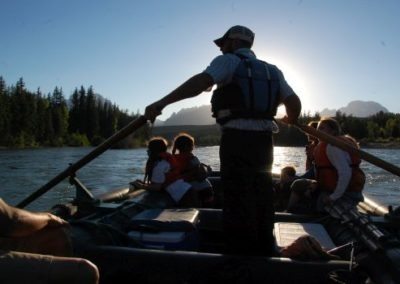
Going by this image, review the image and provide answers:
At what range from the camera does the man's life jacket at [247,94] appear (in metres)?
3.38

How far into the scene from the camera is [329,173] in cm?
541

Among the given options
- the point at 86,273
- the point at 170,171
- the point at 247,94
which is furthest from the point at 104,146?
the point at 86,273

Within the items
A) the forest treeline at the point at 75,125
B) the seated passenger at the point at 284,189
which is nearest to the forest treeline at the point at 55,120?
the forest treeline at the point at 75,125

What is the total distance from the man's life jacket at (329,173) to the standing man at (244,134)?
6.45 feet

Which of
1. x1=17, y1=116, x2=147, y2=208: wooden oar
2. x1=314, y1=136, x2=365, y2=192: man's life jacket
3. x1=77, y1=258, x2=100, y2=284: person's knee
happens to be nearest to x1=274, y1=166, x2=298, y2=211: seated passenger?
x1=314, y1=136, x2=365, y2=192: man's life jacket

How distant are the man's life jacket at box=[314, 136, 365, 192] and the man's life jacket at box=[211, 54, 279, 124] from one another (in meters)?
2.05

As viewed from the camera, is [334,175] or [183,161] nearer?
[334,175]

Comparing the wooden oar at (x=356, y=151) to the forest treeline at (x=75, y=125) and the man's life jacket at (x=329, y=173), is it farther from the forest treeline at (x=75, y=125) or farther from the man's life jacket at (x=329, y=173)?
the forest treeline at (x=75, y=125)

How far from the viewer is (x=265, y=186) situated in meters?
3.53

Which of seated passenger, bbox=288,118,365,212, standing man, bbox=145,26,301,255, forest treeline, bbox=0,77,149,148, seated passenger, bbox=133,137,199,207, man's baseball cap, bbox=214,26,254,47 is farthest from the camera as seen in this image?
forest treeline, bbox=0,77,149,148

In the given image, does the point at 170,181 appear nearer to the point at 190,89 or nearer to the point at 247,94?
the point at 247,94

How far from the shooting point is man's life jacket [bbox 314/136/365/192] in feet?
17.1

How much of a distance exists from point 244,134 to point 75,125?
354ft

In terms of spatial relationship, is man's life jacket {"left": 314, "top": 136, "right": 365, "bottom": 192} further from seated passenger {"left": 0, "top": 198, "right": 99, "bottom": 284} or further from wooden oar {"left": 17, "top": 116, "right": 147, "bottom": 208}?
seated passenger {"left": 0, "top": 198, "right": 99, "bottom": 284}
